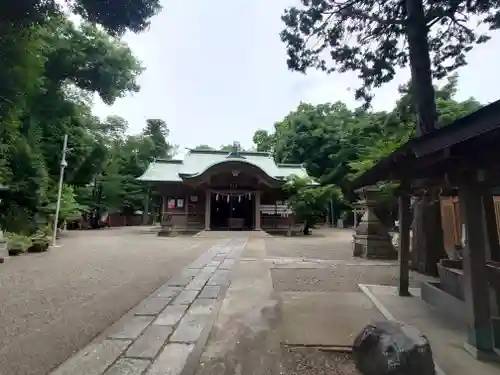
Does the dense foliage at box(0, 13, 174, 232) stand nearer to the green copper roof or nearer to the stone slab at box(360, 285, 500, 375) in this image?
the green copper roof

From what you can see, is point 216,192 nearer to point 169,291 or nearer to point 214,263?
point 214,263

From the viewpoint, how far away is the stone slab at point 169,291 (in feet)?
15.9

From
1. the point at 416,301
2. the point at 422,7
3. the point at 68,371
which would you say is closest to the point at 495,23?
the point at 422,7

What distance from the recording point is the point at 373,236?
354 inches

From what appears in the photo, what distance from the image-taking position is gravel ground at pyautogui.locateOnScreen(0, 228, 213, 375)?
282 centimetres

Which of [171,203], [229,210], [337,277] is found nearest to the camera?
[337,277]

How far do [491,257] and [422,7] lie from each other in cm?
465

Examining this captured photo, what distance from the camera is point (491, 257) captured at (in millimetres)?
4438

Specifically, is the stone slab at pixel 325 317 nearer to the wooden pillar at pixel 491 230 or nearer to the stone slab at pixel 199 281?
the stone slab at pixel 199 281

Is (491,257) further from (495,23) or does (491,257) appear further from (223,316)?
(495,23)

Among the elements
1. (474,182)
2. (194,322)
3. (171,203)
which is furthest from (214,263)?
(171,203)

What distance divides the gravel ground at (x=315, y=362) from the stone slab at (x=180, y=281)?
3.08 metres

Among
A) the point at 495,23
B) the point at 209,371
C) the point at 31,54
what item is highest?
the point at 495,23

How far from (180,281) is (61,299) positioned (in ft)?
6.13
